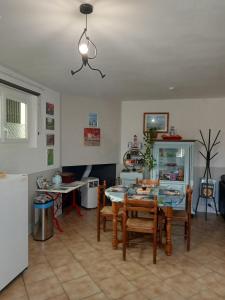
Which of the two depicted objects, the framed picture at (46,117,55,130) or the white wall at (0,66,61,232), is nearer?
the white wall at (0,66,61,232)

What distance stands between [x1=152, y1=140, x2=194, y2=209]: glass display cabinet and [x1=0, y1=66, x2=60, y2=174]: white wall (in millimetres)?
1911

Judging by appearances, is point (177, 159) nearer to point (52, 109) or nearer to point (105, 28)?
point (52, 109)

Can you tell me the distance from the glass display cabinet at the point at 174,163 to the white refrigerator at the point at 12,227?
2.72 metres

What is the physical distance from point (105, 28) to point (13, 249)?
2.17 m

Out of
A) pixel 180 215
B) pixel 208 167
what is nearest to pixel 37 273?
pixel 180 215

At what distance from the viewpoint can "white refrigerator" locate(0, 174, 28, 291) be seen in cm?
216

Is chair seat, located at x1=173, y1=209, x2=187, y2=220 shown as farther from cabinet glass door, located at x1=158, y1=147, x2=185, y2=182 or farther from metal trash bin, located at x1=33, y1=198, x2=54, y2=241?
metal trash bin, located at x1=33, y1=198, x2=54, y2=241

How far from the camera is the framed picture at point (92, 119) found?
475 cm

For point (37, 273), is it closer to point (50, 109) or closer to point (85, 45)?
point (85, 45)

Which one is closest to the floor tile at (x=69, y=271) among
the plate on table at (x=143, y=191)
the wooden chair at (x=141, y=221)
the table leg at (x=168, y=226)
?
the wooden chair at (x=141, y=221)

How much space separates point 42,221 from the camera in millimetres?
3332

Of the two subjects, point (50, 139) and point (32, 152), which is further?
point (50, 139)

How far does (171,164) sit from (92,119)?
180 centimetres

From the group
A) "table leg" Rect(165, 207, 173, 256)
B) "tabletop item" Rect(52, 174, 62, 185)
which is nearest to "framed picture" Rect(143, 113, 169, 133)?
"tabletop item" Rect(52, 174, 62, 185)
